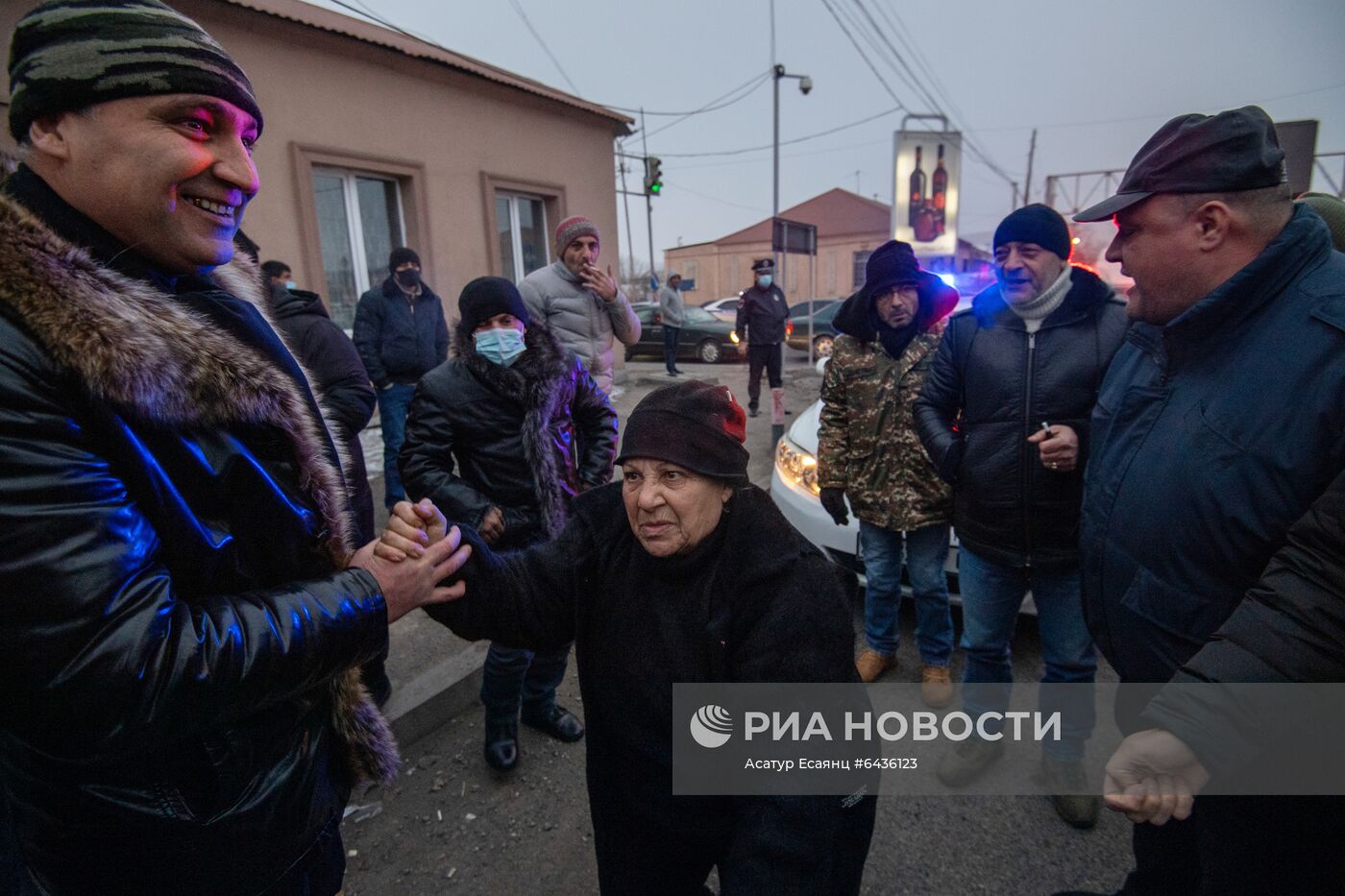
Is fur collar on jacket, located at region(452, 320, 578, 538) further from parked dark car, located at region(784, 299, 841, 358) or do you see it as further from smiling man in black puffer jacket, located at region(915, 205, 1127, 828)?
parked dark car, located at region(784, 299, 841, 358)

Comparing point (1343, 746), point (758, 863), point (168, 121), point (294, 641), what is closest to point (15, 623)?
point (294, 641)

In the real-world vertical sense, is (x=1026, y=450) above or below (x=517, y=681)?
above

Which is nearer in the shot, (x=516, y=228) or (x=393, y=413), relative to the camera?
(x=393, y=413)

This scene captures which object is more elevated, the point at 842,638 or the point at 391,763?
the point at 842,638

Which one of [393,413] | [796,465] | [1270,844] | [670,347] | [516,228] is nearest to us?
[1270,844]

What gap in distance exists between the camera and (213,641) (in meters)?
0.99

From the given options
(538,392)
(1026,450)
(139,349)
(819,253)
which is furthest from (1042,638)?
(819,253)

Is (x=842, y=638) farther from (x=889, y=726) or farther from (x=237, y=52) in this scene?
(x=237, y=52)

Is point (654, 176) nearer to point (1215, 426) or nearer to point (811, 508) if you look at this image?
point (811, 508)

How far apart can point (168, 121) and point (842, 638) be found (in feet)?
5.14

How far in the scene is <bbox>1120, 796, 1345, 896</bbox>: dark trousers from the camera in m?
1.42

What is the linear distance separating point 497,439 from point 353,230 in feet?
21.5

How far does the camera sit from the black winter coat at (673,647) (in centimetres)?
144

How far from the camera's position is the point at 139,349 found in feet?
3.21
